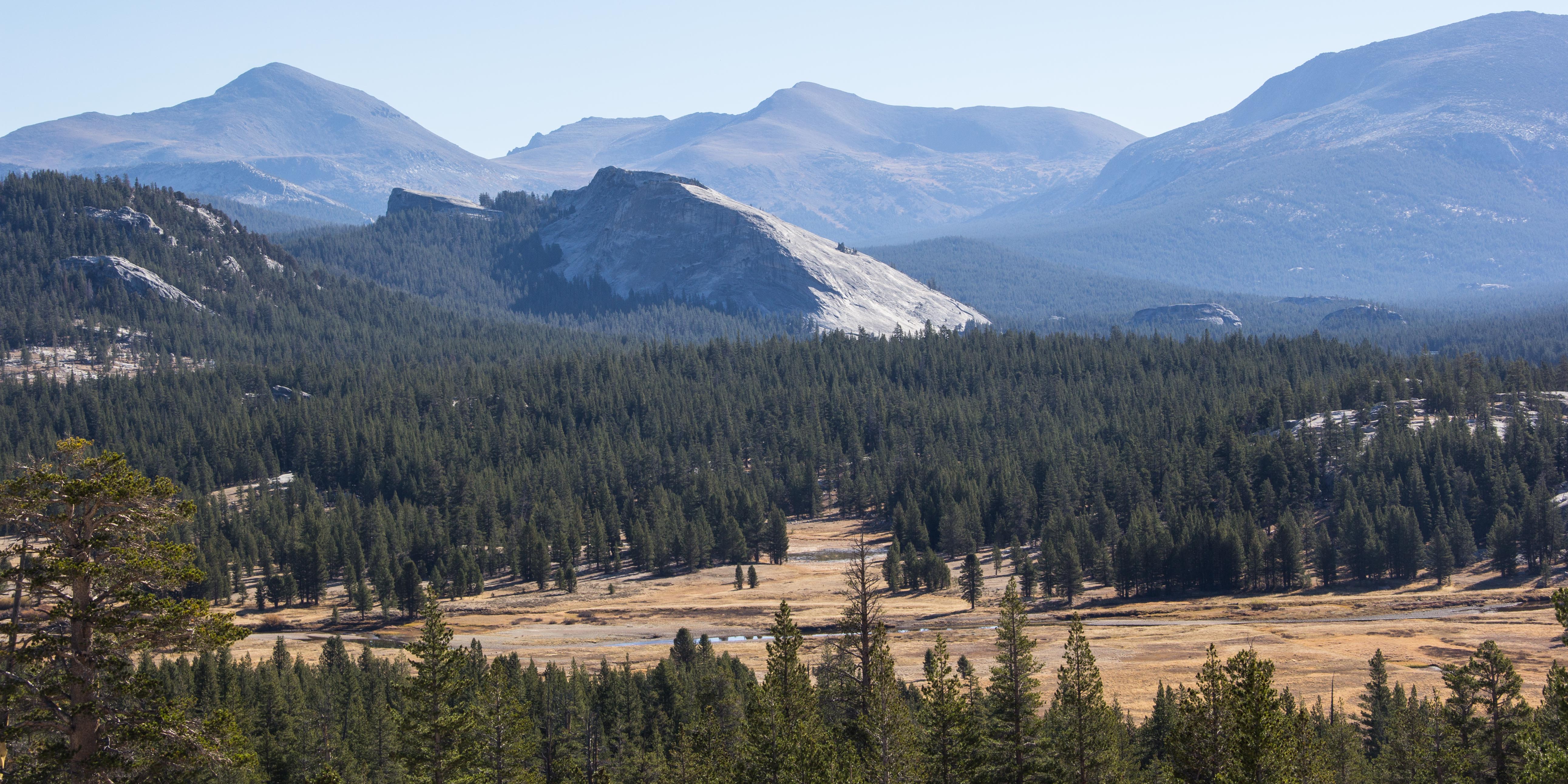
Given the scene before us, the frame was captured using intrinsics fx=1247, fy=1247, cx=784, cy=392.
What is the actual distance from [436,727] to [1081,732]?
70.9 feet

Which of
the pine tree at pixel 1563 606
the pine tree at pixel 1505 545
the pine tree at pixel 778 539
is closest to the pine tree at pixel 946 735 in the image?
the pine tree at pixel 1563 606

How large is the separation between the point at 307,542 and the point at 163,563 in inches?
4938

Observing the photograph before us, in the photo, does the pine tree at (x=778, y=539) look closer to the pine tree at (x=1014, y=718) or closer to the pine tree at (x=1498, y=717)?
the pine tree at (x=1498, y=717)

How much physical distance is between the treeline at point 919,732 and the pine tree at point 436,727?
8cm

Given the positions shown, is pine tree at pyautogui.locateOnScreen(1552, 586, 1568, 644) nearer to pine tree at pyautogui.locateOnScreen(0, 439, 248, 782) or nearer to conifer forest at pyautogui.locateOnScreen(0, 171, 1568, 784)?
conifer forest at pyautogui.locateOnScreen(0, 171, 1568, 784)

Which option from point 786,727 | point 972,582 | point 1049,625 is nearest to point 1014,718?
point 786,727

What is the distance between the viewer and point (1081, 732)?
4322 cm

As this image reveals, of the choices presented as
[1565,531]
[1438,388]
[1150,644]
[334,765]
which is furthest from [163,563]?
[1438,388]

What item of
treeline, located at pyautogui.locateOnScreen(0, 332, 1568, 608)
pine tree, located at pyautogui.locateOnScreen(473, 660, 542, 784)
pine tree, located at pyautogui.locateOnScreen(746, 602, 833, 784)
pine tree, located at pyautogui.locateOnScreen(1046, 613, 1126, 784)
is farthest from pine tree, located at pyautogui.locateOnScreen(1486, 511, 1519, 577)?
pine tree, located at pyautogui.locateOnScreen(473, 660, 542, 784)

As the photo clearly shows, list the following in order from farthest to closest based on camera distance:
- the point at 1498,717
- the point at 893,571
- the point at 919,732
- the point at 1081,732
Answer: the point at 893,571, the point at 1498,717, the point at 919,732, the point at 1081,732

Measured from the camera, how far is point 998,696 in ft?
142

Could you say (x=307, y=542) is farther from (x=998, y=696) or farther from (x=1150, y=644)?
(x=998, y=696)

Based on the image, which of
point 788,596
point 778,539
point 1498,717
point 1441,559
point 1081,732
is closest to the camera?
point 1081,732

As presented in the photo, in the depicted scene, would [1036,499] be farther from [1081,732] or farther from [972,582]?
[1081,732]
